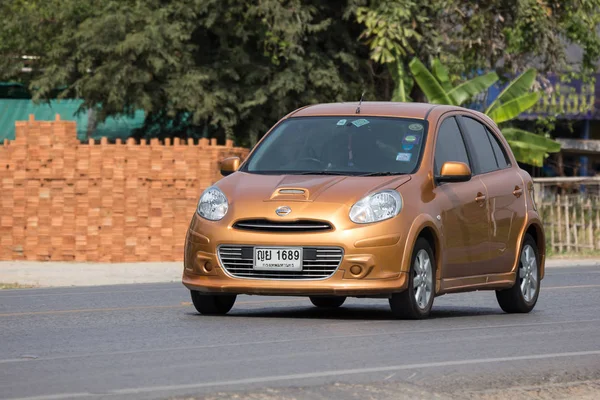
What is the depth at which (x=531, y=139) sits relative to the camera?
102 feet

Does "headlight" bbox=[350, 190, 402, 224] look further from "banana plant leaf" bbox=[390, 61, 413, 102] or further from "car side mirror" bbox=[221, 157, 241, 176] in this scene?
"banana plant leaf" bbox=[390, 61, 413, 102]

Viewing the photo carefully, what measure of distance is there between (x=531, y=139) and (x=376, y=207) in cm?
2085

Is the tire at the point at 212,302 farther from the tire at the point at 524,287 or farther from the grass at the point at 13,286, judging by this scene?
the grass at the point at 13,286

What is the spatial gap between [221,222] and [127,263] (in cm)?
1187

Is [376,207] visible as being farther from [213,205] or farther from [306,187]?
[213,205]

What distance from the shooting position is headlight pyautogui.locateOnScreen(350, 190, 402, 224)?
10766 mm

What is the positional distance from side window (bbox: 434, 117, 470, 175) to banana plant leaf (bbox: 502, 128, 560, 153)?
1843cm

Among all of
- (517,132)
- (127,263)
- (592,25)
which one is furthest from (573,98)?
(127,263)

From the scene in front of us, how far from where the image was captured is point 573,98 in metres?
41.5

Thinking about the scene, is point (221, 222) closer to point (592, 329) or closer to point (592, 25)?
point (592, 329)

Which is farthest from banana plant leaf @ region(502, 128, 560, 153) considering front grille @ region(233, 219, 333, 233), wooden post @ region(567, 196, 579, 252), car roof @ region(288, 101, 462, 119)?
front grille @ region(233, 219, 333, 233)

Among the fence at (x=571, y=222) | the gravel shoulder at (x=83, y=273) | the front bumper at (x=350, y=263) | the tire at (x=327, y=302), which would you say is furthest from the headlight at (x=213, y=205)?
the fence at (x=571, y=222)

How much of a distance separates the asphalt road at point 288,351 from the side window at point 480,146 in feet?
4.30

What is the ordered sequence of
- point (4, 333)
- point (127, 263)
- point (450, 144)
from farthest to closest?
point (127, 263), point (450, 144), point (4, 333)
